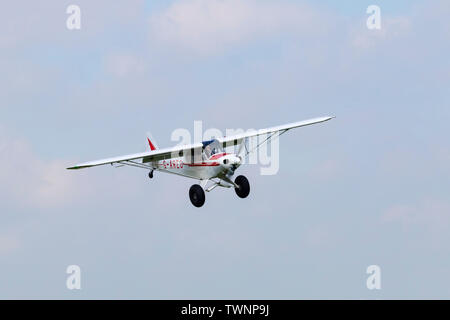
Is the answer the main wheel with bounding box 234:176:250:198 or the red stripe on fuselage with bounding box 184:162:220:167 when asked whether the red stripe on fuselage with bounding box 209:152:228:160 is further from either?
the main wheel with bounding box 234:176:250:198

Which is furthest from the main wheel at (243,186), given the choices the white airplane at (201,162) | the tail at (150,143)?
the tail at (150,143)

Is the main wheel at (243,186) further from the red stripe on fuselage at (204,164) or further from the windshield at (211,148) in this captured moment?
the windshield at (211,148)

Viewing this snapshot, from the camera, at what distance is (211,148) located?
Answer: 4403cm

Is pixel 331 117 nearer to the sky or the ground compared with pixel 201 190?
nearer to the sky

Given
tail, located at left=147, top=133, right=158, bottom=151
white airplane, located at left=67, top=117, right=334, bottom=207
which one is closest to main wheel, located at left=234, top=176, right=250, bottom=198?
white airplane, located at left=67, top=117, right=334, bottom=207

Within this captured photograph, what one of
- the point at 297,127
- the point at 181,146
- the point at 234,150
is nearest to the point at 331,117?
the point at 297,127

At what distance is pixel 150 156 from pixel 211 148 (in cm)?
261

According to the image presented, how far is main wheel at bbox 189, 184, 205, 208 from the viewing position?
43219mm

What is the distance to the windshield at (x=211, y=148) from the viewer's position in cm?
4394

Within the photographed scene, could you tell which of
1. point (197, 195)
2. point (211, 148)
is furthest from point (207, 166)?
point (197, 195)

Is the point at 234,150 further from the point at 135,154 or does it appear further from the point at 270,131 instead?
the point at 135,154

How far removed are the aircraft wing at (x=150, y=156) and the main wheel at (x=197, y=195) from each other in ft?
5.59

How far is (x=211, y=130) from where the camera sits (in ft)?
147
